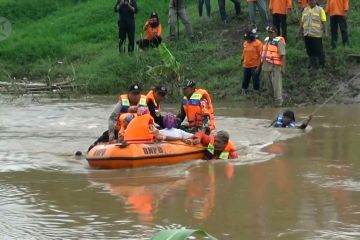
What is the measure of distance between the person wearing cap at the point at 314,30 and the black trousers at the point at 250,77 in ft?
4.99

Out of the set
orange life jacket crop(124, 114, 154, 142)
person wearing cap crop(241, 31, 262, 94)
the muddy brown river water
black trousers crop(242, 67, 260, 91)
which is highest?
person wearing cap crop(241, 31, 262, 94)

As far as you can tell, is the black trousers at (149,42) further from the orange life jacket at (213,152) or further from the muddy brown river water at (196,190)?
the orange life jacket at (213,152)

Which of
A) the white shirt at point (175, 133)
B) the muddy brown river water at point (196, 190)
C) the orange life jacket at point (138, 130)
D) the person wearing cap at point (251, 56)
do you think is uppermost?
the person wearing cap at point (251, 56)

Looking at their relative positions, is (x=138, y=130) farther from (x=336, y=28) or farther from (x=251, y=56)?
(x=336, y=28)

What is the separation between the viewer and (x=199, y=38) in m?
23.0

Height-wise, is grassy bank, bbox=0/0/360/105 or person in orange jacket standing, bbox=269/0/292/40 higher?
person in orange jacket standing, bbox=269/0/292/40

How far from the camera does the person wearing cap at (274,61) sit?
58.0 feet

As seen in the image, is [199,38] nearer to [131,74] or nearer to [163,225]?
[131,74]

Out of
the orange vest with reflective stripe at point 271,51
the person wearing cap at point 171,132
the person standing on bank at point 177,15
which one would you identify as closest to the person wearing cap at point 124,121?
the person wearing cap at point 171,132

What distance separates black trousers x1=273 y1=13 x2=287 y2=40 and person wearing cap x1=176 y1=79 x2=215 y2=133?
8.20m

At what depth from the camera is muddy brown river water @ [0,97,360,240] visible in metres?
7.63

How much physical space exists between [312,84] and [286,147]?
6.59 metres

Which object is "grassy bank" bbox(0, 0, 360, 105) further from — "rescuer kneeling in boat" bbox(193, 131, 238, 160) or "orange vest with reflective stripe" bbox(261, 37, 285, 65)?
"rescuer kneeling in boat" bbox(193, 131, 238, 160)

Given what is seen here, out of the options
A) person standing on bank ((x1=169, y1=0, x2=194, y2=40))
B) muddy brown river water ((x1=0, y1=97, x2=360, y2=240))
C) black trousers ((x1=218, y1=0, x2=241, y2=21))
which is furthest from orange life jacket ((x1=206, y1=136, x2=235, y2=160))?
black trousers ((x1=218, y1=0, x2=241, y2=21))
